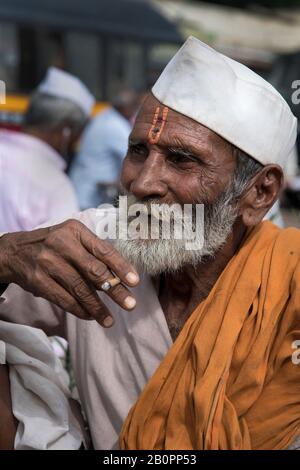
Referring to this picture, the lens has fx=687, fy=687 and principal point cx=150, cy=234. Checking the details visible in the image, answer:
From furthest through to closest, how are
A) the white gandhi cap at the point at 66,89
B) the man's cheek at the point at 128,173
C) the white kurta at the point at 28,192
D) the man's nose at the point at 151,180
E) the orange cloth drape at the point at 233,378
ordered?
the white gandhi cap at the point at 66,89 < the white kurta at the point at 28,192 < the man's cheek at the point at 128,173 < the man's nose at the point at 151,180 < the orange cloth drape at the point at 233,378

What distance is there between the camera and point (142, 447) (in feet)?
6.80

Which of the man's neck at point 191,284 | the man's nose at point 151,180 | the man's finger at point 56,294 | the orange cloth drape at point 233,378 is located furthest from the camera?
the man's neck at point 191,284

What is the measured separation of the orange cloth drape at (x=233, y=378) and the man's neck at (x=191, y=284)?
0.22m

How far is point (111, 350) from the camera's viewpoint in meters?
2.37

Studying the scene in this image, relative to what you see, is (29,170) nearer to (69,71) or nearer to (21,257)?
Answer: (21,257)

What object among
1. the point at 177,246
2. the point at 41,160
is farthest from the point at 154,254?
the point at 41,160

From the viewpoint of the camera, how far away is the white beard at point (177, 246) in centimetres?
218

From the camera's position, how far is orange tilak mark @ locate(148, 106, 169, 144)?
2.23 metres

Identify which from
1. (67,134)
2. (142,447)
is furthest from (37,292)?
(67,134)

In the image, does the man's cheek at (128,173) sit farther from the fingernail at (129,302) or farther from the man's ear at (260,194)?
the fingernail at (129,302)

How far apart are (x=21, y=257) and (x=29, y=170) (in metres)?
2.32

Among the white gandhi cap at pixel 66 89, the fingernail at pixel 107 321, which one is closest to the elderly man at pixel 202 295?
the fingernail at pixel 107 321

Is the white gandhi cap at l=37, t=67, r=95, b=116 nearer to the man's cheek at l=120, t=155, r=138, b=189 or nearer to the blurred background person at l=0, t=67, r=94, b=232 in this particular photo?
the blurred background person at l=0, t=67, r=94, b=232

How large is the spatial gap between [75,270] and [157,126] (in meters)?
0.66
